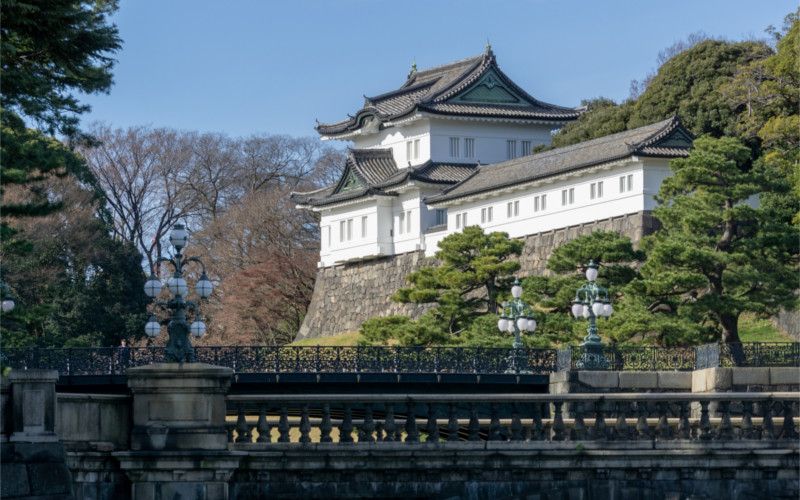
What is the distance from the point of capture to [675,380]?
45719 millimetres

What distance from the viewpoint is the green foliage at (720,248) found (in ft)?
198

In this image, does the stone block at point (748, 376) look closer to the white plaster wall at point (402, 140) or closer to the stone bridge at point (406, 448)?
the stone bridge at point (406, 448)

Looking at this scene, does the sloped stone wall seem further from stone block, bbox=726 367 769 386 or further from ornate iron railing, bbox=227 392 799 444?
ornate iron railing, bbox=227 392 799 444

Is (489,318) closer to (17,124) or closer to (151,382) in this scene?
(17,124)

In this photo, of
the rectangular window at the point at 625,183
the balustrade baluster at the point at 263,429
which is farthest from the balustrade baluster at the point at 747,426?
the rectangular window at the point at 625,183

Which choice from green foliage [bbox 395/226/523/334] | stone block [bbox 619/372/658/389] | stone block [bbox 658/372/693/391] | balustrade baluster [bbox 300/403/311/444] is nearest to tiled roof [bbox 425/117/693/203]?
green foliage [bbox 395/226/523/334]

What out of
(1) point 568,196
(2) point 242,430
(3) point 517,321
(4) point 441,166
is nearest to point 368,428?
(2) point 242,430

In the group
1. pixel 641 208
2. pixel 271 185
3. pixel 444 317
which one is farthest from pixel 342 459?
pixel 271 185

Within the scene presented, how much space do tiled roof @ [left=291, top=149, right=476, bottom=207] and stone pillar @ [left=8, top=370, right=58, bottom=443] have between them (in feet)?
215

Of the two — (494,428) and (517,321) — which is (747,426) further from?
(517,321)

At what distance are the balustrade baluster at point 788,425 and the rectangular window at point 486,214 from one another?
54.4 metres

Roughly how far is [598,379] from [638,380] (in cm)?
90

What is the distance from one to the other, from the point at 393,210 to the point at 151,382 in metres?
66.4

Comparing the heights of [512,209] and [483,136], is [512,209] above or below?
below
